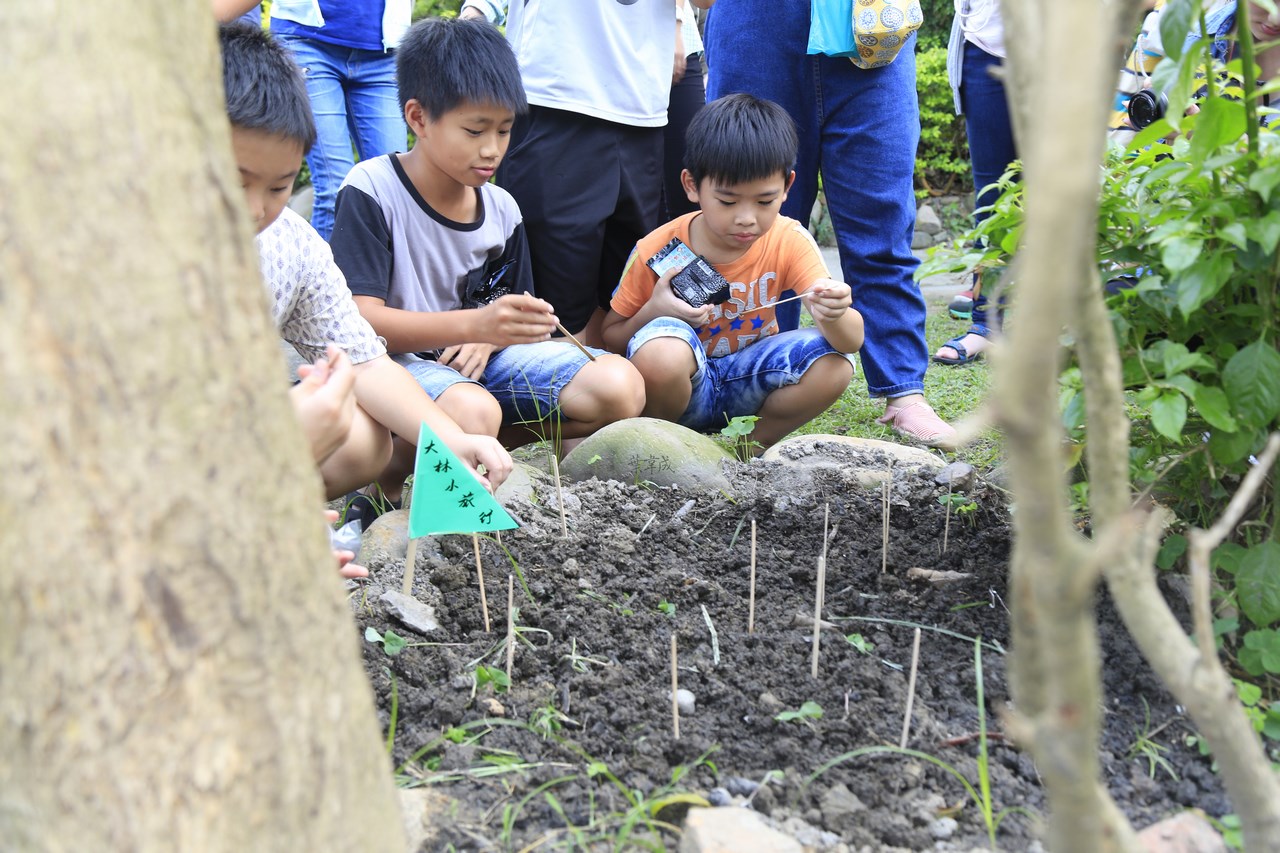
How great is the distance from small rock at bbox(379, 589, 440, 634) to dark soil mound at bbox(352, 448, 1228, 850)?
1.1 inches

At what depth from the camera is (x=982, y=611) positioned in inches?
72.6

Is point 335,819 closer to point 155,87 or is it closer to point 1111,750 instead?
point 155,87

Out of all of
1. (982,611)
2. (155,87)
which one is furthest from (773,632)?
(155,87)

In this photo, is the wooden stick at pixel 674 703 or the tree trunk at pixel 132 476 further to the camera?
the wooden stick at pixel 674 703

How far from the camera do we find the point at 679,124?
11.7 feet

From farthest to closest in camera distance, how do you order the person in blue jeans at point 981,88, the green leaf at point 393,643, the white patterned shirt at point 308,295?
the person in blue jeans at point 981,88, the white patterned shirt at point 308,295, the green leaf at point 393,643

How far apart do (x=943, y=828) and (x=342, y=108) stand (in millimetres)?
3065

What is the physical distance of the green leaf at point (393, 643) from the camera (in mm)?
1762

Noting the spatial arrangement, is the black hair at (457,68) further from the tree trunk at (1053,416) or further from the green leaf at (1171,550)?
the tree trunk at (1053,416)

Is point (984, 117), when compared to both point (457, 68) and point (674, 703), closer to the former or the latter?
point (457, 68)

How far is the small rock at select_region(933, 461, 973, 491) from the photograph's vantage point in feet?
7.68

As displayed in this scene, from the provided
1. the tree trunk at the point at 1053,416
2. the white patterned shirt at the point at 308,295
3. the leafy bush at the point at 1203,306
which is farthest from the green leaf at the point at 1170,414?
the white patterned shirt at the point at 308,295

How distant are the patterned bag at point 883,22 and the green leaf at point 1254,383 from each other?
1856 millimetres

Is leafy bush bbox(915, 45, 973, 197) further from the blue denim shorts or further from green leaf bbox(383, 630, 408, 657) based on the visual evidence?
green leaf bbox(383, 630, 408, 657)
